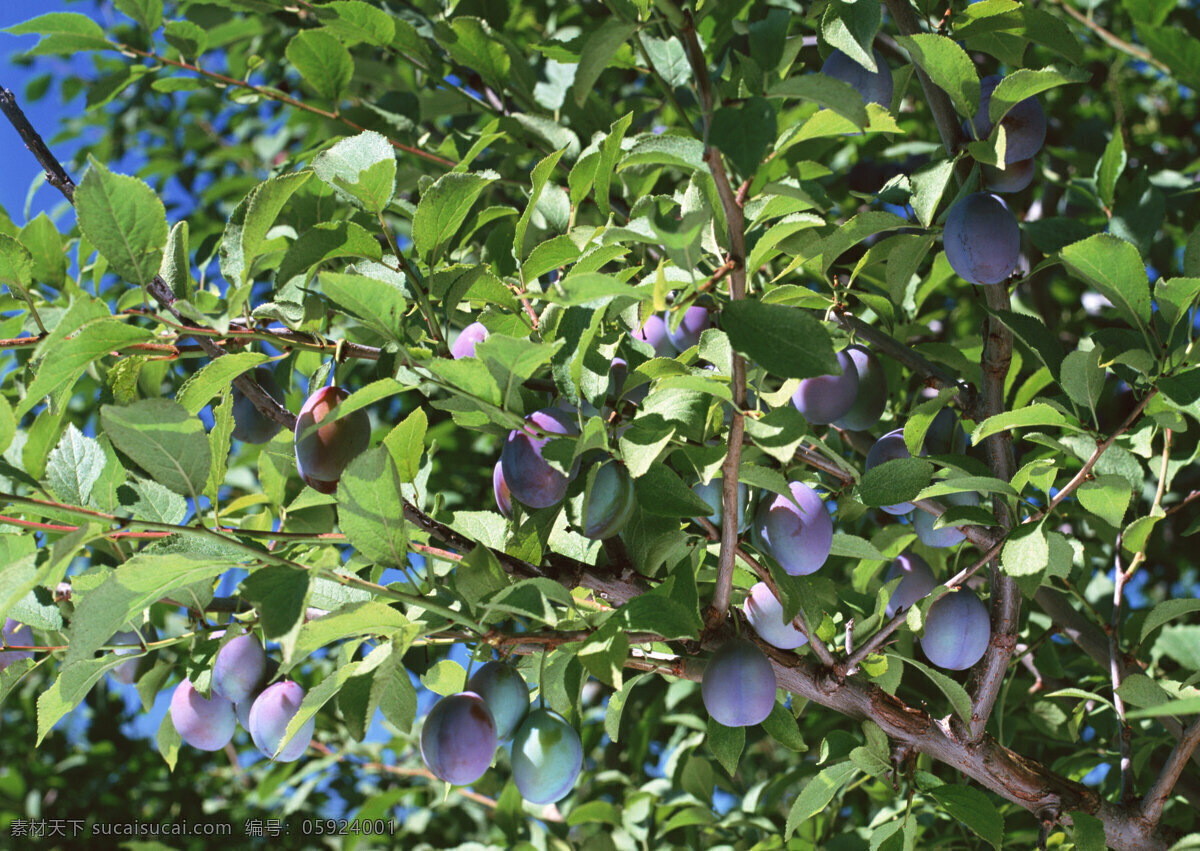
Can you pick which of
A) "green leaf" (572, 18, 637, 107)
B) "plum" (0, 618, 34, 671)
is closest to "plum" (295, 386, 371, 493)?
"green leaf" (572, 18, 637, 107)

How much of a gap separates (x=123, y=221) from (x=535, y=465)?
0.34 meters

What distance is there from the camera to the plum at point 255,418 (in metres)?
1.04

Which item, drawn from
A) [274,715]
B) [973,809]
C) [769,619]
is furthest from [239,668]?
[973,809]

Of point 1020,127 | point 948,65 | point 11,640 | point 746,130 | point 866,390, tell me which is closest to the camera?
point 746,130

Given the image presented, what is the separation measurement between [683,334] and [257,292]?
4.59 feet

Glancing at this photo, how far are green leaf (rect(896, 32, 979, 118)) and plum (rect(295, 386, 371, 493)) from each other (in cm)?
53

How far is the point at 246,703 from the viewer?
94 centimetres

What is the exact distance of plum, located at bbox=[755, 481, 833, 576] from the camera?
0.78m

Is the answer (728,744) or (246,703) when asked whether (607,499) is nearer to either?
(728,744)

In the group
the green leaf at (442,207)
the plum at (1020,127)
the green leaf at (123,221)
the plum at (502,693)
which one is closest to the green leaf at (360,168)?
the green leaf at (442,207)

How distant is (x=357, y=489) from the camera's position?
65cm

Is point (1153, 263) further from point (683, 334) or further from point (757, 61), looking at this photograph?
point (757, 61)

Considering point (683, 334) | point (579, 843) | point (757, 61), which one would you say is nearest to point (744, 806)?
point (579, 843)

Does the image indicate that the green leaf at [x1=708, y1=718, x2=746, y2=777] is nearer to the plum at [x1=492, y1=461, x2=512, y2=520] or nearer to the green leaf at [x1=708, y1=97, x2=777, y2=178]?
the plum at [x1=492, y1=461, x2=512, y2=520]
